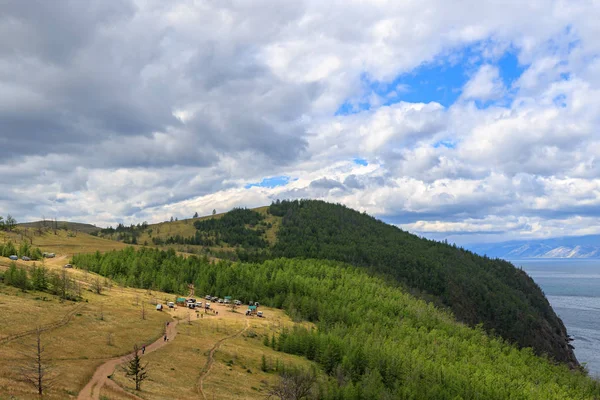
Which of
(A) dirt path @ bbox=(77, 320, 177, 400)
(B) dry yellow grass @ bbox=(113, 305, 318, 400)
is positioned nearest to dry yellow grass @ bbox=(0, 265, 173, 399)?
(A) dirt path @ bbox=(77, 320, 177, 400)

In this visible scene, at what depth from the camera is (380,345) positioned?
117 meters

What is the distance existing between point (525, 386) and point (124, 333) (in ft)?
321

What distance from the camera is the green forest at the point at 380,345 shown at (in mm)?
96250

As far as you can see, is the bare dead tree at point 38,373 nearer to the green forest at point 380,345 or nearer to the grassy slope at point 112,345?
the grassy slope at point 112,345

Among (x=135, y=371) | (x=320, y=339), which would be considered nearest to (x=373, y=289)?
(x=320, y=339)

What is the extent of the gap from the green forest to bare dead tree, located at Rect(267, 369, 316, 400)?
351 cm

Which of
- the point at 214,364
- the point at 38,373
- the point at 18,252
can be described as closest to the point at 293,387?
the point at 214,364

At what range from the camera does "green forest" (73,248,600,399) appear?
316 ft

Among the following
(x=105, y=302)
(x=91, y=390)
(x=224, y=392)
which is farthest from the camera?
(x=105, y=302)

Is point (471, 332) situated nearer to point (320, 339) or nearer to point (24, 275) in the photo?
point (320, 339)

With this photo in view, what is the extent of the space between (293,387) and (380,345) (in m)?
55.8

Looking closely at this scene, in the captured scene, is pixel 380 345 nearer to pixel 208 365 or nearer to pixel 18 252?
pixel 208 365

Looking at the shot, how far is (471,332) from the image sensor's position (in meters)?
157

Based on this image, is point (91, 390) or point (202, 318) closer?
point (91, 390)
